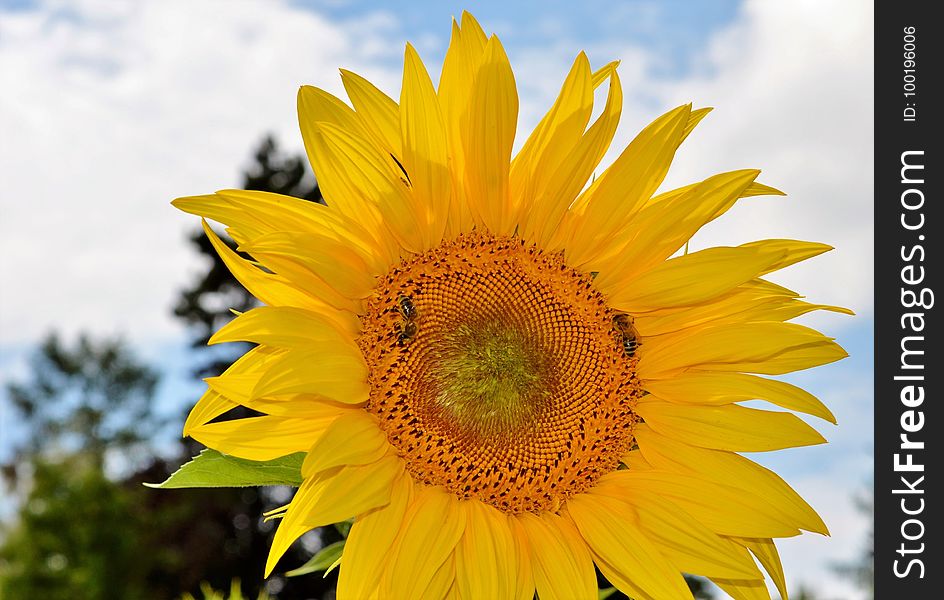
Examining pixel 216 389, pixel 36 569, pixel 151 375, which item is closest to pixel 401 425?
pixel 216 389

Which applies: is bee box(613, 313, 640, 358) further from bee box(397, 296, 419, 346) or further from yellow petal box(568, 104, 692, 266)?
bee box(397, 296, 419, 346)

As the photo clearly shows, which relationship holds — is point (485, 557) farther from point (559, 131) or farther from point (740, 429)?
point (559, 131)

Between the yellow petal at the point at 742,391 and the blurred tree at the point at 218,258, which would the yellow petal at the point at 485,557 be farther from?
the blurred tree at the point at 218,258

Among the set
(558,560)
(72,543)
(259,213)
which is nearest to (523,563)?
(558,560)

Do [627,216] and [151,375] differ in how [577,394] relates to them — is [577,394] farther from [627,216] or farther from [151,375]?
[151,375]

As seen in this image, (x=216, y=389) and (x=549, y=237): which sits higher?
(x=549, y=237)

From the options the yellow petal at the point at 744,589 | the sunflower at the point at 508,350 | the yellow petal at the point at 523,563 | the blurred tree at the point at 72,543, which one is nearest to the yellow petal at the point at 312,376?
the sunflower at the point at 508,350
